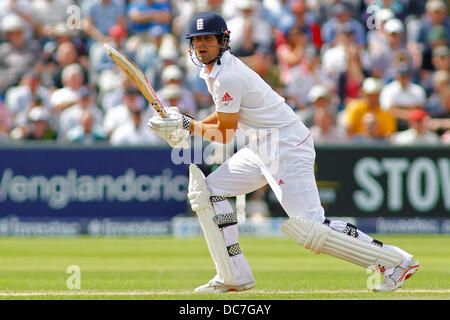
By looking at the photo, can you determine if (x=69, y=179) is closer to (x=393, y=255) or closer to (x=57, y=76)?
(x=57, y=76)

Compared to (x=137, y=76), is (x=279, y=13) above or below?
above

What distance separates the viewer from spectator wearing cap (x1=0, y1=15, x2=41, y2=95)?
15.8 meters

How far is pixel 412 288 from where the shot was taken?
7.11m

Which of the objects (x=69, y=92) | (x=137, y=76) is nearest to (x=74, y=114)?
(x=69, y=92)

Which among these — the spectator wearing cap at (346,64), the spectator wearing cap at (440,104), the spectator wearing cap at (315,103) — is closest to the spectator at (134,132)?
the spectator wearing cap at (315,103)

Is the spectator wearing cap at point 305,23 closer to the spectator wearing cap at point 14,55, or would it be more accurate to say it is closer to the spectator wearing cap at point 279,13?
the spectator wearing cap at point 279,13

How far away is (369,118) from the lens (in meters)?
13.9

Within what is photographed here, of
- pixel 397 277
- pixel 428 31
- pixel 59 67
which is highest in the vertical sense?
pixel 428 31

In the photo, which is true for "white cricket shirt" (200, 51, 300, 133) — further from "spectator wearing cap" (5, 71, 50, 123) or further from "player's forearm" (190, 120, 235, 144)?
"spectator wearing cap" (5, 71, 50, 123)

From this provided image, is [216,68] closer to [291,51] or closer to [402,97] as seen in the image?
[402,97]

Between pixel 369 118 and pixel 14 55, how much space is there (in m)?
6.30

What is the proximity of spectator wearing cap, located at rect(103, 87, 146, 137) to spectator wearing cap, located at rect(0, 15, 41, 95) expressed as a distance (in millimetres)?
2261

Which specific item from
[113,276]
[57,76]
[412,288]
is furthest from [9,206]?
[412,288]
